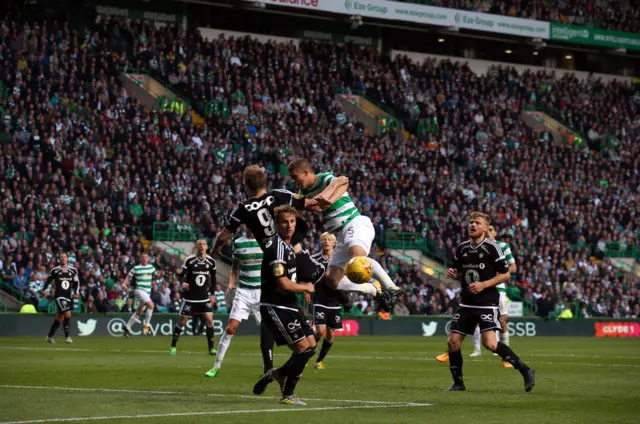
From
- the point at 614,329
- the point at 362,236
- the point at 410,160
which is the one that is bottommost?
the point at 614,329

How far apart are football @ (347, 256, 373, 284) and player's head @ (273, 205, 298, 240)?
1.47m

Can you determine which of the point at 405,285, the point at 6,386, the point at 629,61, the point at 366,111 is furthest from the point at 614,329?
the point at 6,386

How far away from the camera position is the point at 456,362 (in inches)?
629

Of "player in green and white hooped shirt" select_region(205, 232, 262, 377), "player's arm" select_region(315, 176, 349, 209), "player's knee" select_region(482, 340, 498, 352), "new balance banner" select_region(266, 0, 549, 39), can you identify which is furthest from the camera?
"new balance banner" select_region(266, 0, 549, 39)

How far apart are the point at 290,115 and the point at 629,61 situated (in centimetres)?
2919

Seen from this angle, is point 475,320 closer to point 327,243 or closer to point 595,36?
point 327,243

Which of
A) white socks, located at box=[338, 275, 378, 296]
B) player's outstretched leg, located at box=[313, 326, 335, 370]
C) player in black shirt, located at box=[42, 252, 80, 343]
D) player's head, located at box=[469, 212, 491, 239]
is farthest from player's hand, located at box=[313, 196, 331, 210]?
player in black shirt, located at box=[42, 252, 80, 343]

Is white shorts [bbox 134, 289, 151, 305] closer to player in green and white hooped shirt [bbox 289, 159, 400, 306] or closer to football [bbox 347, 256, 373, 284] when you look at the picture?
player in green and white hooped shirt [bbox 289, 159, 400, 306]

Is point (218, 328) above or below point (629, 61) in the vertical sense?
below

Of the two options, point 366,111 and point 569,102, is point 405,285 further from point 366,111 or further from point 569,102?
point 569,102

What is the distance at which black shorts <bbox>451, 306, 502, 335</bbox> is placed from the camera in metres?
16.0

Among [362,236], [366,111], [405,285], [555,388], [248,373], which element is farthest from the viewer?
[366,111]

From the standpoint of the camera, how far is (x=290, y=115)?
5081 centimetres

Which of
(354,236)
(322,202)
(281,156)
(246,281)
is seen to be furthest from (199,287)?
(281,156)
